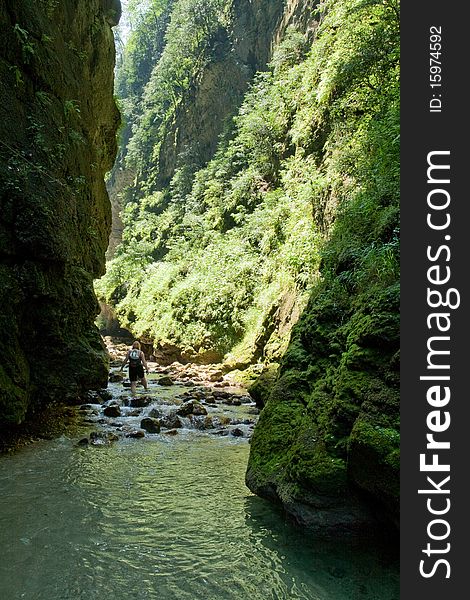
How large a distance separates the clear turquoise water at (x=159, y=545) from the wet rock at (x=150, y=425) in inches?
96.1

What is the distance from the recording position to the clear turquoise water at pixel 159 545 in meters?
3.30

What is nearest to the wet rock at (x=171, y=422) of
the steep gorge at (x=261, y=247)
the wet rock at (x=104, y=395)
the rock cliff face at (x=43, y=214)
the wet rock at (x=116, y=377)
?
the rock cliff face at (x=43, y=214)

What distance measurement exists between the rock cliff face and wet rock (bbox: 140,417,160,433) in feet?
3.88

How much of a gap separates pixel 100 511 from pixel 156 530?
2.41ft

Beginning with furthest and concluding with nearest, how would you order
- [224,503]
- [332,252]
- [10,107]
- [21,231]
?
[332,252] → [10,107] → [21,231] → [224,503]

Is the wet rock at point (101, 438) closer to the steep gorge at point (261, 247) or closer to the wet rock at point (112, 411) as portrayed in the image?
the steep gorge at point (261, 247)

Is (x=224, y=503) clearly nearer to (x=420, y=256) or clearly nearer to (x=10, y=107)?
(x=420, y=256)

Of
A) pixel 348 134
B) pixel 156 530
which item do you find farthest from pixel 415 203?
pixel 348 134

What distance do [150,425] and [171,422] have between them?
1.95ft

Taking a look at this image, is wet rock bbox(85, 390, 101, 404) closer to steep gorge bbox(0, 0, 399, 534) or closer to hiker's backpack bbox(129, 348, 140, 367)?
hiker's backpack bbox(129, 348, 140, 367)

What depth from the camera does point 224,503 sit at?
499 centimetres

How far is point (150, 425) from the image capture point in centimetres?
862

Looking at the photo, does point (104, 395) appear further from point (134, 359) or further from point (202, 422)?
point (202, 422)

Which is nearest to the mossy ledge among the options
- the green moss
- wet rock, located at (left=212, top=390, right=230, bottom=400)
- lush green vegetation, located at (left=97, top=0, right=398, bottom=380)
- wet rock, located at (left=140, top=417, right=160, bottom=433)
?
the green moss
